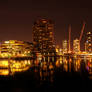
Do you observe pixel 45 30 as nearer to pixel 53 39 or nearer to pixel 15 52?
pixel 53 39

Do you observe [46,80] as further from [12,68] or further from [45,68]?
[12,68]

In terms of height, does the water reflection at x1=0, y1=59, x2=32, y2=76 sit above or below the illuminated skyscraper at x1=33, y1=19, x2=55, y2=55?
below

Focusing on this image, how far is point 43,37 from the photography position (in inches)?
6471

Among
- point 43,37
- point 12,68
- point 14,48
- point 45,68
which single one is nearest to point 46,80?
point 45,68

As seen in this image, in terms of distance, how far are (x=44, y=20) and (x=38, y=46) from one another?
100 feet

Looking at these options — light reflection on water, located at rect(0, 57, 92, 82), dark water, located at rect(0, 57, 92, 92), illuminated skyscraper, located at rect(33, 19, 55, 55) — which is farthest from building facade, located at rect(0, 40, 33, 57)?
dark water, located at rect(0, 57, 92, 92)

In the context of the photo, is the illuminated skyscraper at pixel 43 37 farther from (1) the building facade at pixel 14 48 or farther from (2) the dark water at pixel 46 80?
(2) the dark water at pixel 46 80

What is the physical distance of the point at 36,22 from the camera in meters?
169

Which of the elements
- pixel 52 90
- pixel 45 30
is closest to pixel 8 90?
pixel 52 90

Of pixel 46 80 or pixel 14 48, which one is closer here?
pixel 46 80

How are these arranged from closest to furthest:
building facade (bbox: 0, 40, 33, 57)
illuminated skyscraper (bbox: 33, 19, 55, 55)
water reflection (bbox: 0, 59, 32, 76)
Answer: water reflection (bbox: 0, 59, 32, 76) → building facade (bbox: 0, 40, 33, 57) → illuminated skyscraper (bbox: 33, 19, 55, 55)

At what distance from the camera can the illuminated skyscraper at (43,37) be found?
16175cm

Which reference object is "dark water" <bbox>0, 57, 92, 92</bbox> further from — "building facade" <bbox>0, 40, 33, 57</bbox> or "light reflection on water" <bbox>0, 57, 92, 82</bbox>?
"building facade" <bbox>0, 40, 33, 57</bbox>

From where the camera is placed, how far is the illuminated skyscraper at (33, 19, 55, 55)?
6368 inches
